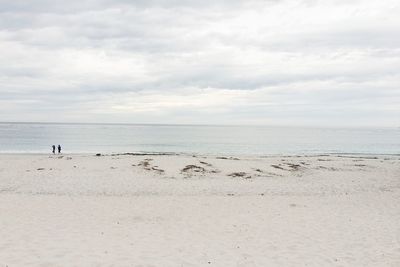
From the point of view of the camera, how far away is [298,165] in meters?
33.0

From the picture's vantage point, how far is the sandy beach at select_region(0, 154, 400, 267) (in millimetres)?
10427

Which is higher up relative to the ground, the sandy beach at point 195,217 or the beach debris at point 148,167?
the beach debris at point 148,167

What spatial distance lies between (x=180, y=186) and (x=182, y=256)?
12300 mm

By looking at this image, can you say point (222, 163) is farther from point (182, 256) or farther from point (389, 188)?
point (182, 256)

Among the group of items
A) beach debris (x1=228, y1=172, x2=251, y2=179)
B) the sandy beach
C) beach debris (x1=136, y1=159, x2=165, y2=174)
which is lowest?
the sandy beach

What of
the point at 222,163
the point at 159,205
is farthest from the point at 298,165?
the point at 159,205

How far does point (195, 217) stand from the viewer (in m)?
15.2

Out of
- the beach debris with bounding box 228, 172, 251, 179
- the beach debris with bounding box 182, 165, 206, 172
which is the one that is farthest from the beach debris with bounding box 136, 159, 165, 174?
the beach debris with bounding box 228, 172, 251, 179

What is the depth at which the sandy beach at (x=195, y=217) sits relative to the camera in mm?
10427

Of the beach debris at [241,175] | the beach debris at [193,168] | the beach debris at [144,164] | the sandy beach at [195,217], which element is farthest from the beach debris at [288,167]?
the beach debris at [144,164]

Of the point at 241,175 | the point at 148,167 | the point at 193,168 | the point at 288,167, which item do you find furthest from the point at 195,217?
the point at 288,167

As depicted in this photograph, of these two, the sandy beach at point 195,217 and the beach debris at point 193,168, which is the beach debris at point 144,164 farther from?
the beach debris at point 193,168

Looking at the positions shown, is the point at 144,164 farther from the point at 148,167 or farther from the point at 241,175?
the point at 241,175

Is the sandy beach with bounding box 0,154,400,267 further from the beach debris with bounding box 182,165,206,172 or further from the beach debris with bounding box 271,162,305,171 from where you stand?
the beach debris with bounding box 271,162,305,171
